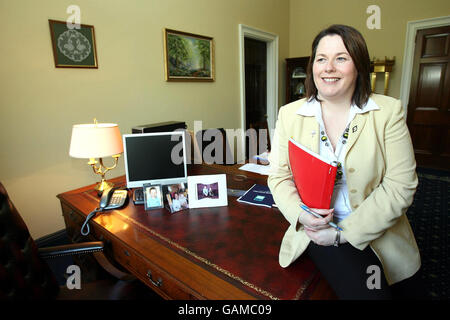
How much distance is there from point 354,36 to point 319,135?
36 cm

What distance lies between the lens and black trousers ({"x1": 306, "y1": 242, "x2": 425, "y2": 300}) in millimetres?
874

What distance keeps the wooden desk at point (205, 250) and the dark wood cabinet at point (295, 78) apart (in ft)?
13.4

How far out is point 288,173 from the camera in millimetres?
1165

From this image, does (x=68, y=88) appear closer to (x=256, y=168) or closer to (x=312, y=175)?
(x=256, y=168)

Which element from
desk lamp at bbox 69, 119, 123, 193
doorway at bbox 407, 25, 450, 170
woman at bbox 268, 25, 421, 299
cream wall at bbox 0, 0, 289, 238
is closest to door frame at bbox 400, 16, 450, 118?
doorway at bbox 407, 25, 450, 170

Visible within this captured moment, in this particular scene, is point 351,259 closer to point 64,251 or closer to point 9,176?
point 64,251

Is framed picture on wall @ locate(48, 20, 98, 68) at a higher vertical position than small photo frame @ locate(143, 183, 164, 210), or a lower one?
higher

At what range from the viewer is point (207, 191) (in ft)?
4.97

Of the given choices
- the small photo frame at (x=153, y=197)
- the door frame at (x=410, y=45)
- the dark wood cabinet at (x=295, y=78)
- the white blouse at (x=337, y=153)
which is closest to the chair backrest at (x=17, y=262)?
the small photo frame at (x=153, y=197)

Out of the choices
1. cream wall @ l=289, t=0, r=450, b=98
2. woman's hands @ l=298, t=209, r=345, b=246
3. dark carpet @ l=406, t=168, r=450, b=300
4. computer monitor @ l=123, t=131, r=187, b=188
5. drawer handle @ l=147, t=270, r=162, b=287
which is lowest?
dark carpet @ l=406, t=168, r=450, b=300

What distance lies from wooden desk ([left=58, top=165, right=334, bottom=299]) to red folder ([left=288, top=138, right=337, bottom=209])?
0.25 meters

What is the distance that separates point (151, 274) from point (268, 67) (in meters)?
4.83

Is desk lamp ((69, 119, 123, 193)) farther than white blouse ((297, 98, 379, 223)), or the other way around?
desk lamp ((69, 119, 123, 193))

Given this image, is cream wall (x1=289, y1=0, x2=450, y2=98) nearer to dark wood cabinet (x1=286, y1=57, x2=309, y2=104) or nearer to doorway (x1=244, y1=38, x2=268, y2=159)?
dark wood cabinet (x1=286, y1=57, x2=309, y2=104)
